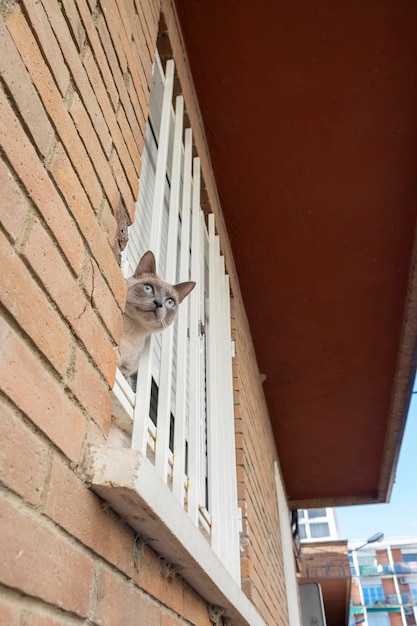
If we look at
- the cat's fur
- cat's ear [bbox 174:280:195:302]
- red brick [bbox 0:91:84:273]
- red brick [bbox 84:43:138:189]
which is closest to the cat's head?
the cat's fur

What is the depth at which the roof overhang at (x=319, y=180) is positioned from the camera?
2.59 meters

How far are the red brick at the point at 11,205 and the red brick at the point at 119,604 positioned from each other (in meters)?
0.67

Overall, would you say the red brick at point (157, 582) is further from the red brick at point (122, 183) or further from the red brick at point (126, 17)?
the red brick at point (126, 17)

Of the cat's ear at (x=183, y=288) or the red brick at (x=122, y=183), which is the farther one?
the cat's ear at (x=183, y=288)

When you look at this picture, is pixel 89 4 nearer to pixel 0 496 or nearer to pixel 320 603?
pixel 0 496

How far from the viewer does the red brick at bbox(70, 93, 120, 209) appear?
112 centimetres

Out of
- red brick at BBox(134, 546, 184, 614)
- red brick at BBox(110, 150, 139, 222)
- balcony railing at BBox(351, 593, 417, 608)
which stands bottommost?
red brick at BBox(134, 546, 184, 614)

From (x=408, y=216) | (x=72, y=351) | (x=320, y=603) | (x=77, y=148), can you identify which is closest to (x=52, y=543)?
(x=72, y=351)

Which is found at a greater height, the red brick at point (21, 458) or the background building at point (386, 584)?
the background building at point (386, 584)

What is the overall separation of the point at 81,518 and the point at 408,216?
10.4 feet

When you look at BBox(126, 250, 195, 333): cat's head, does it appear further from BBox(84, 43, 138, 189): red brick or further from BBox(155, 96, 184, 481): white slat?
BBox(84, 43, 138, 189): red brick

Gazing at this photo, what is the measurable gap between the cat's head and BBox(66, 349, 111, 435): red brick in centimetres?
Result: 57

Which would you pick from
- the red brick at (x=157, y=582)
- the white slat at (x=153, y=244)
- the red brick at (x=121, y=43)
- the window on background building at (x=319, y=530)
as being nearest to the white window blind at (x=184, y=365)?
the white slat at (x=153, y=244)

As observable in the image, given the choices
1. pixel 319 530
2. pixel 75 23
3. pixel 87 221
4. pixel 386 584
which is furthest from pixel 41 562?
pixel 386 584
